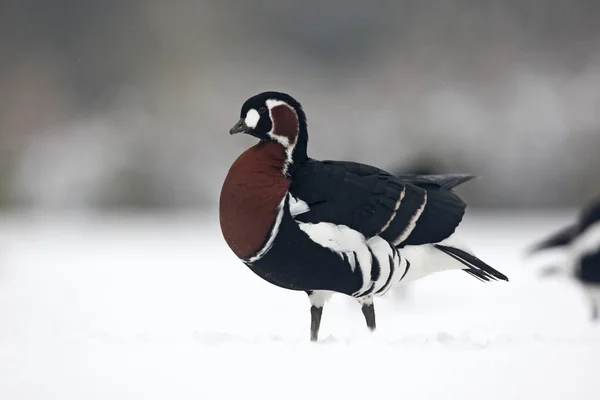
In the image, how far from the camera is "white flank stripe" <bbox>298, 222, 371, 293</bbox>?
88.3 inches

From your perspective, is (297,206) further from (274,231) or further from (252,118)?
(252,118)

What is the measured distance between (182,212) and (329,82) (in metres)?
1.94

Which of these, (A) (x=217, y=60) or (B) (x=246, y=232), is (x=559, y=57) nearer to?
(A) (x=217, y=60)

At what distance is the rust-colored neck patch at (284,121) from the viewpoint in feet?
7.58

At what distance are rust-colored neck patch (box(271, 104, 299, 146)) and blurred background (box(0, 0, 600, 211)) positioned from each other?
496 centimetres

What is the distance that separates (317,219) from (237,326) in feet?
4.35

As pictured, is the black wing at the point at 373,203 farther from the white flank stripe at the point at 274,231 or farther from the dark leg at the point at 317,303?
the dark leg at the point at 317,303

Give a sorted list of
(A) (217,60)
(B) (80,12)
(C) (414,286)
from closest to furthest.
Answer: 1. (C) (414,286)
2. (A) (217,60)
3. (B) (80,12)

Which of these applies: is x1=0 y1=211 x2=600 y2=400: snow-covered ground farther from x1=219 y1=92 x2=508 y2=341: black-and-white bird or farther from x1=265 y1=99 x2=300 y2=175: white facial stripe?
x1=265 y1=99 x2=300 y2=175: white facial stripe

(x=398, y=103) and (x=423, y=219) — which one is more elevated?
(x=398, y=103)

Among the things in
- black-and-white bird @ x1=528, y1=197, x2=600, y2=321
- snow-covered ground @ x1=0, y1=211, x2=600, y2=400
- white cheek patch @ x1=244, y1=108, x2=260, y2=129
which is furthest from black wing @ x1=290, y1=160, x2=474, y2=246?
black-and-white bird @ x1=528, y1=197, x2=600, y2=321

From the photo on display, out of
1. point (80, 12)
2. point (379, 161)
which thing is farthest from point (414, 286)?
point (80, 12)

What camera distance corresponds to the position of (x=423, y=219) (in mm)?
2412

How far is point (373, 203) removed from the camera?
2326mm
